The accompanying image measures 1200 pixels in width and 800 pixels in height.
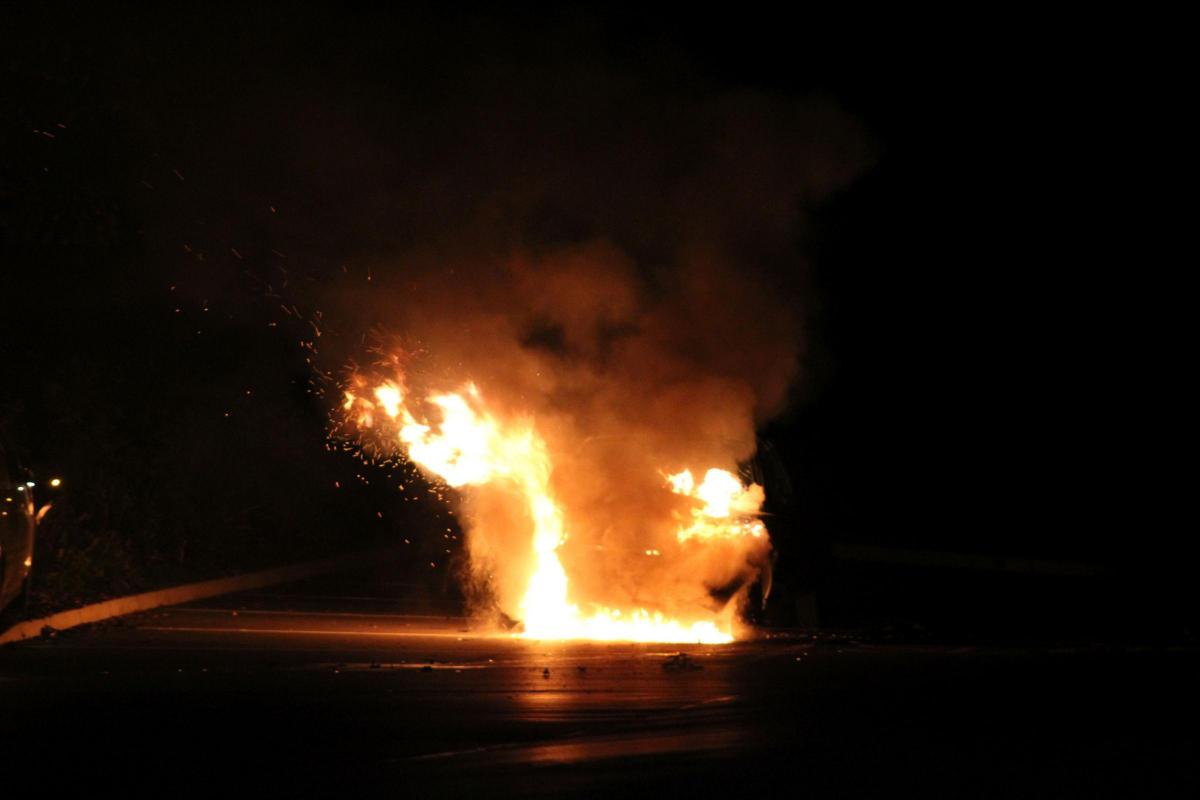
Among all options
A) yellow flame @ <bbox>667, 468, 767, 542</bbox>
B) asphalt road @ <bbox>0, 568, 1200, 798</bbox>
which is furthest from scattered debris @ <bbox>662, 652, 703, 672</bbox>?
yellow flame @ <bbox>667, 468, 767, 542</bbox>

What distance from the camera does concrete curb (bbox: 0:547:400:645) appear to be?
14.0 meters

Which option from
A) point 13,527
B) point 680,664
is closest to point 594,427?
point 680,664

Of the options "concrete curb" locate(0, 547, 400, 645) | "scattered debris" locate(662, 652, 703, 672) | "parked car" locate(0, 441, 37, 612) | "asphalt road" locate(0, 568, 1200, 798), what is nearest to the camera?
"asphalt road" locate(0, 568, 1200, 798)

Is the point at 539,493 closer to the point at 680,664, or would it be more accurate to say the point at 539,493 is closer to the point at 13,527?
the point at 680,664

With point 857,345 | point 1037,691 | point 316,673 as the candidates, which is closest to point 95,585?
point 316,673

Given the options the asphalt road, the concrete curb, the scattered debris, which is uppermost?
the concrete curb

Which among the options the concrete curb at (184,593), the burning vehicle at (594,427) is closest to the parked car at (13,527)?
the concrete curb at (184,593)

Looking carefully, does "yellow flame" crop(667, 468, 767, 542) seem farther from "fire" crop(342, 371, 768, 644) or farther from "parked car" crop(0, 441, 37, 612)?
"parked car" crop(0, 441, 37, 612)

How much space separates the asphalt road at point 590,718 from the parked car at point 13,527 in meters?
0.62

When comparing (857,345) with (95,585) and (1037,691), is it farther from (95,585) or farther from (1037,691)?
(1037,691)

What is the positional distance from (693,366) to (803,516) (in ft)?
6.70

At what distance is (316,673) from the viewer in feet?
36.0

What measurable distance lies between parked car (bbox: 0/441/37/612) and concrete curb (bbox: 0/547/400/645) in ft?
1.76

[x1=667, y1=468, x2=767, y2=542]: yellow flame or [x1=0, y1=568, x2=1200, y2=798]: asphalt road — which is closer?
[x1=0, y1=568, x2=1200, y2=798]: asphalt road
